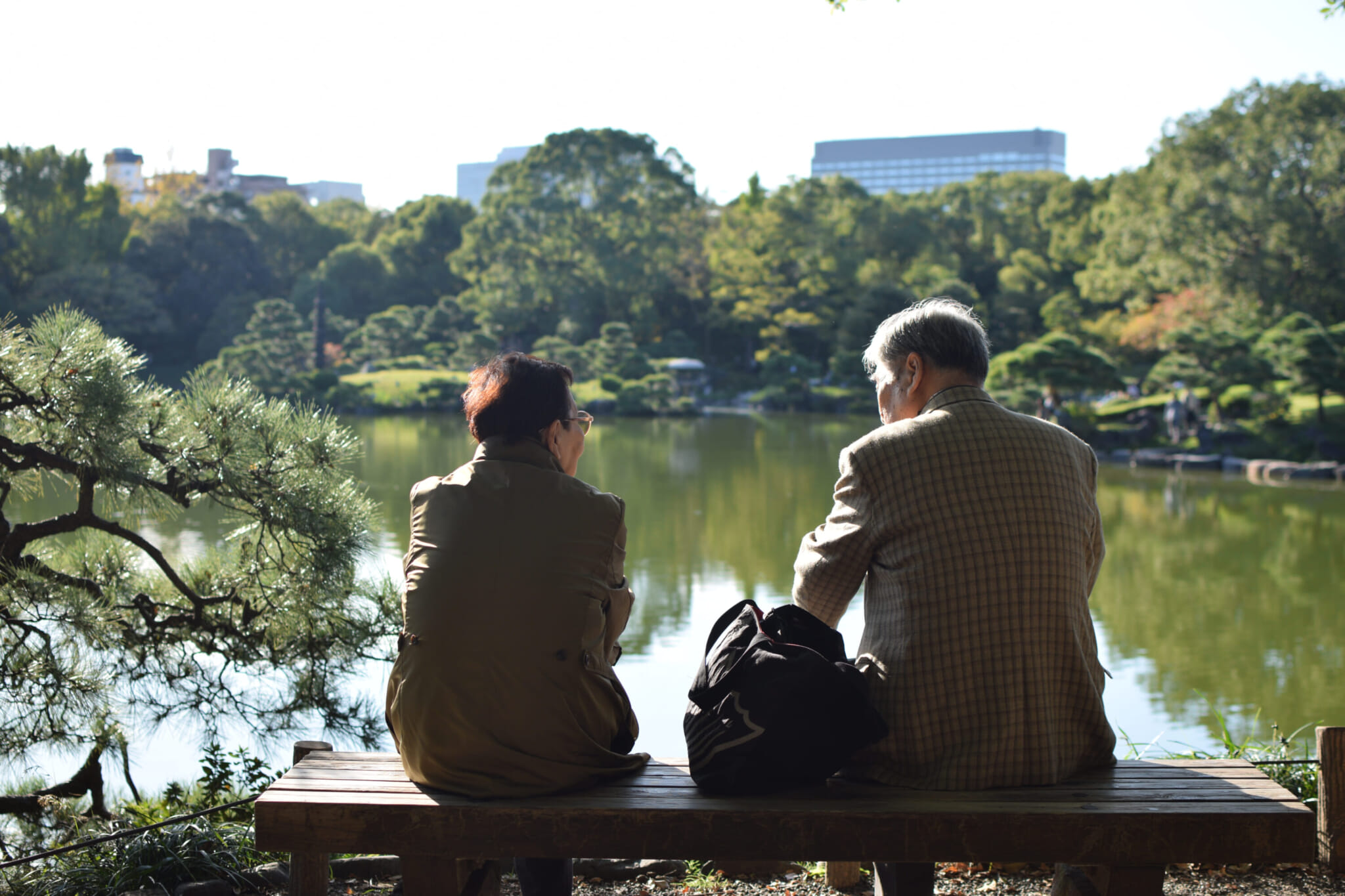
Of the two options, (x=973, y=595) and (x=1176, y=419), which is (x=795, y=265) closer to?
(x=1176, y=419)

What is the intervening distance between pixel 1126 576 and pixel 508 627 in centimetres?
537

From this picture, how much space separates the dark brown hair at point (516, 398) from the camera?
1.27 m

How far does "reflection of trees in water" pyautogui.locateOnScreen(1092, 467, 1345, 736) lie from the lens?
3.78 meters

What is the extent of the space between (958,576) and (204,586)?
1.67 m

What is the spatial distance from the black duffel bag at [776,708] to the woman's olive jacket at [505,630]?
5.2 inches

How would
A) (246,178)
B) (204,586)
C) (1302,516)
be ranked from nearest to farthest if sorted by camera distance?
(204,586), (1302,516), (246,178)

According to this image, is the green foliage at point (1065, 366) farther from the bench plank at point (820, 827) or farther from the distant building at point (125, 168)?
the distant building at point (125, 168)

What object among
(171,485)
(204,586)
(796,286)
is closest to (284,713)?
(204,586)

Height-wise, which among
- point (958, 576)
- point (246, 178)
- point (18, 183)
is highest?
point (246, 178)

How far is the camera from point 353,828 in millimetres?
1186

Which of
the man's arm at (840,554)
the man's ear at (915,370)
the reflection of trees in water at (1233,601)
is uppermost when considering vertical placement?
the man's ear at (915,370)

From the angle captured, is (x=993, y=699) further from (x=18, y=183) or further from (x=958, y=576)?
(x=18, y=183)

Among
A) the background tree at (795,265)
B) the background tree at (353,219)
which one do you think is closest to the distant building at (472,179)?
the background tree at (353,219)

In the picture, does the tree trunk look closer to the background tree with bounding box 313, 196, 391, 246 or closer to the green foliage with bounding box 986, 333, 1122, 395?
the green foliage with bounding box 986, 333, 1122, 395
